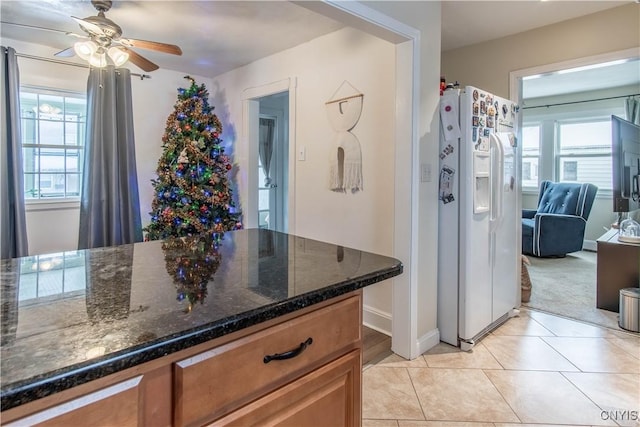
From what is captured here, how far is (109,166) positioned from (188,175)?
0.84 m

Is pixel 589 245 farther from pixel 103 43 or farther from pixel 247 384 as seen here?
pixel 103 43

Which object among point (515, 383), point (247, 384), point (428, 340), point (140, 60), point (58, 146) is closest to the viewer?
point (247, 384)

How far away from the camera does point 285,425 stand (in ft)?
2.89

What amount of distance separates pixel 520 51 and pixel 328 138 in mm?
1821

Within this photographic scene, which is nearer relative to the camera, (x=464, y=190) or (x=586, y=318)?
(x=464, y=190)

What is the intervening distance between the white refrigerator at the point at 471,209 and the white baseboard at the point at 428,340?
59 mm

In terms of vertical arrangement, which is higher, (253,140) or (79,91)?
(79,91)

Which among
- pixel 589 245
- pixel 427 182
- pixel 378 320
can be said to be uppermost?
pixel 427 182

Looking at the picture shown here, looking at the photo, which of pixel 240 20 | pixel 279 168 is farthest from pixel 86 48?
pixel 279 168

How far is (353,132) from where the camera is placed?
301 cm

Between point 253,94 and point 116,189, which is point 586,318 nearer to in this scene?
point 253,94

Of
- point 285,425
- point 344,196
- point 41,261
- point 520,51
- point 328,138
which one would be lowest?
point 285,425

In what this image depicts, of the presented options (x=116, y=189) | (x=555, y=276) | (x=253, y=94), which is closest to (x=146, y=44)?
(x=253, y=94)

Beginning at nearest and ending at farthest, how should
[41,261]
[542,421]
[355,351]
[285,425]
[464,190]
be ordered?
1. [285,425]
2. [355,351]
3. [41,261]
4. [542,421]
5. [464,190]
